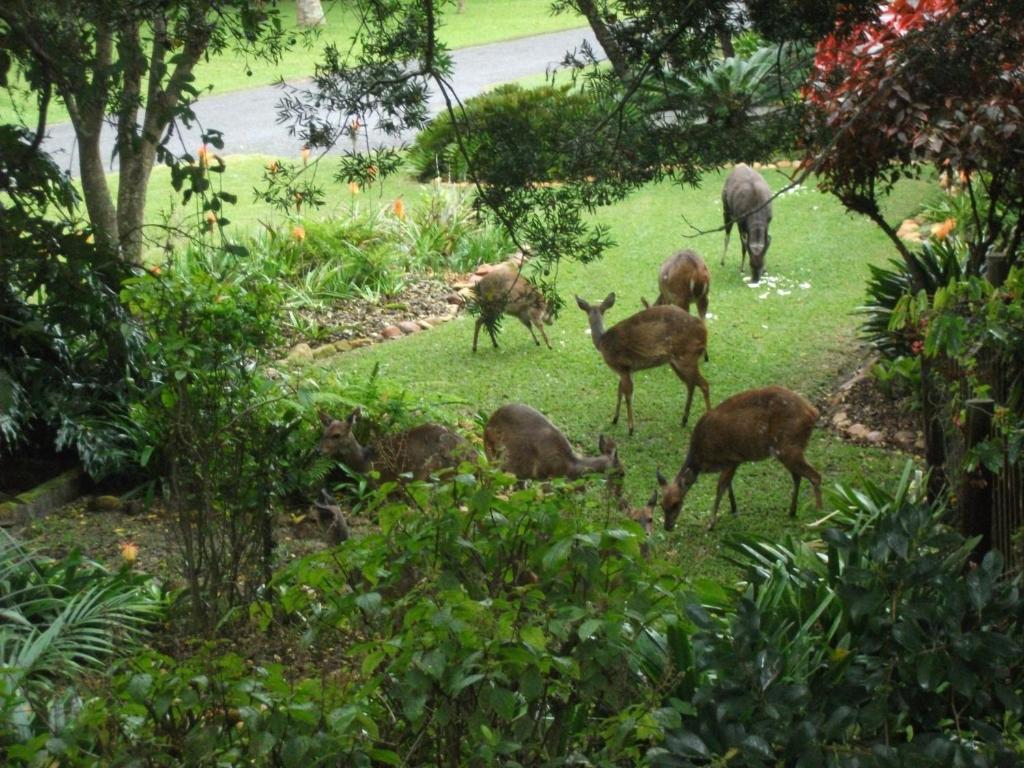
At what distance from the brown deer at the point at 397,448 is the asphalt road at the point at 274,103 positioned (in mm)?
8249

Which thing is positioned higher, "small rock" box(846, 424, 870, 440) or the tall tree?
the tall tree

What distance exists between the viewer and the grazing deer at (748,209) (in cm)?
1276

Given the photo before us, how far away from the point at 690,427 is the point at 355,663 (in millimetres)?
6311

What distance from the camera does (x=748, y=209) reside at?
12711 mm

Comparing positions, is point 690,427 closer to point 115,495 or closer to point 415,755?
point 115,495

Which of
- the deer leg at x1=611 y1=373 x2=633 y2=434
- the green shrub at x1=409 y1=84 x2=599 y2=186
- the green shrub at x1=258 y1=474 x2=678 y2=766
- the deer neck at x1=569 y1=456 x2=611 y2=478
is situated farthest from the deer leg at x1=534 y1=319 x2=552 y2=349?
the green shrub at x1=258 y1=474 x2=678 y2=766

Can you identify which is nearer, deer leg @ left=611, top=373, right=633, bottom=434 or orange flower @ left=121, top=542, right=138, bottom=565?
orange flower @ left=121, top=542, right=138, bottom=565

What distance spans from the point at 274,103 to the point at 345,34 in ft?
13.1

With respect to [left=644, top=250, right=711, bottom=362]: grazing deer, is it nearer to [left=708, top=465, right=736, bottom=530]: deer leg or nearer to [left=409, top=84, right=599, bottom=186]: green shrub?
[left=708, top=465, right=736, bottom=530]: deer leg

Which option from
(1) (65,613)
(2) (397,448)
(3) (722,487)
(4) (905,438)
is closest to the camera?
(1) (65,613)

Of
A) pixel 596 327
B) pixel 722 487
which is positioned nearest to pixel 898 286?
pixel 596 327

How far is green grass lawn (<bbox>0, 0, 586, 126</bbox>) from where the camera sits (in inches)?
931

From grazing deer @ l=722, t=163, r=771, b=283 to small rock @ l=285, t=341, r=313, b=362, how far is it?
404 centimetres

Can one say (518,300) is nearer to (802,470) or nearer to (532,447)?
(532,447)
